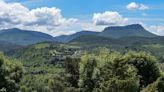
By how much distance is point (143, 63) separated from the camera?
88.8 metres

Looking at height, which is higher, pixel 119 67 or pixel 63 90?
pixel 119 67

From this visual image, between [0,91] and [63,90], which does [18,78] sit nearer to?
[0,91]

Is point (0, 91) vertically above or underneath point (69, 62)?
underneath

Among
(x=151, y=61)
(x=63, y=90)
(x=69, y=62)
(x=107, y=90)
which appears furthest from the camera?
(x=151, y=61)

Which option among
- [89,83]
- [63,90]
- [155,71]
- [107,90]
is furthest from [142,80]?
[107,90]

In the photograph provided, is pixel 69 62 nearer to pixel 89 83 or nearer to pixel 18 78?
pixel 89 83

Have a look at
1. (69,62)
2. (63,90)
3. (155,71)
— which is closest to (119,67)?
(63,90)

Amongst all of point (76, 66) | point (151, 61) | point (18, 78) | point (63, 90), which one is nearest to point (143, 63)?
point (151, 61)

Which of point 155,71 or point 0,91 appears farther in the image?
point 155,71

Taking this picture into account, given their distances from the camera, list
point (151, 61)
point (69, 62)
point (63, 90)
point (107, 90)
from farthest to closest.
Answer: point (151, 61) → point (69, 62) → point (63, 90) → point (107, 90)

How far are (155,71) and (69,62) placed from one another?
1952 cm

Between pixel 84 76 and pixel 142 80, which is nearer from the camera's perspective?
pixel 84 76

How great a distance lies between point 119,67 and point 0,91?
119 ft

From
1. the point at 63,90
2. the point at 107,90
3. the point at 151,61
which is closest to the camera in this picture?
the point at 107,90
